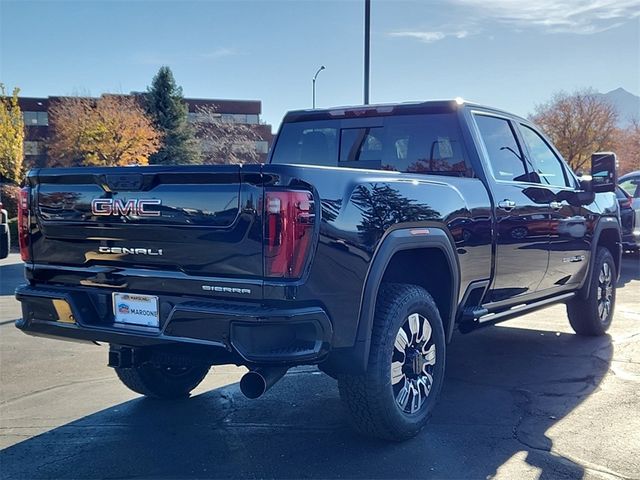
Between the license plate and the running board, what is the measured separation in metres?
2.19

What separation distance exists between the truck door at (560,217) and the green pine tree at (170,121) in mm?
34875

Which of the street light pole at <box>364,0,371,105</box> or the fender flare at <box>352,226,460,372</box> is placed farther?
the street light pole at <box>364,0,371,105</box>

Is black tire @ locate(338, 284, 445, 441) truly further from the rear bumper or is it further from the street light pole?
the street light pole

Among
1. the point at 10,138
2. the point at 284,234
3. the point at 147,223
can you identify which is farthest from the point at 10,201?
the point at 284,234

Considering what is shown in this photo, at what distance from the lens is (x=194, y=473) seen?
3363 millimetres

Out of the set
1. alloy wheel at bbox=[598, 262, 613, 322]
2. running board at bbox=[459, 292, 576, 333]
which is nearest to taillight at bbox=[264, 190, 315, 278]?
running board at bbox=[459, 292, 576, 333]

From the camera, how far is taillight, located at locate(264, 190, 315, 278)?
290cm

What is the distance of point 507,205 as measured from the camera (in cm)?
462

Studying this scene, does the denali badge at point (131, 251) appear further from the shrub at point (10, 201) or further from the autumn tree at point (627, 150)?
the autumn tree at point (627, 150)

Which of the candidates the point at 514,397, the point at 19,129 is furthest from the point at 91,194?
the point at 19,129

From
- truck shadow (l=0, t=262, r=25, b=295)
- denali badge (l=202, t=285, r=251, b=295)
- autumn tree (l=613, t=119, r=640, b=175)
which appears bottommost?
truck shadow (l=0, t=262, r=25, b=295)

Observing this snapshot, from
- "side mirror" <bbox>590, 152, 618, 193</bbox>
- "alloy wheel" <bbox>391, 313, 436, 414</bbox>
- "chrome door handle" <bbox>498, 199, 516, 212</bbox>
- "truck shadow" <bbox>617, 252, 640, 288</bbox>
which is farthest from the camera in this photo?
"truck shadow" <bbox>617, 252, 640, 288</bbox>

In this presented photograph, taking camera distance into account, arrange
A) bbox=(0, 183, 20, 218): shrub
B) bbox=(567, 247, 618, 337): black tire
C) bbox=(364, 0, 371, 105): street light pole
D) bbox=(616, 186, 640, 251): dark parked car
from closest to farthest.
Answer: bbox=(567, 247, 618, 337): black tire, bbox=(616, 186, 640, 251): dark parked car, bbox=(364, 0, 371, 105): street light pole, bbox=(0, 183, 20, 218): shrub

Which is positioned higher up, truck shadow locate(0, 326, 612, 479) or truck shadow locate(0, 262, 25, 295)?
truck shadow locate(0, 326, 612, 479)
